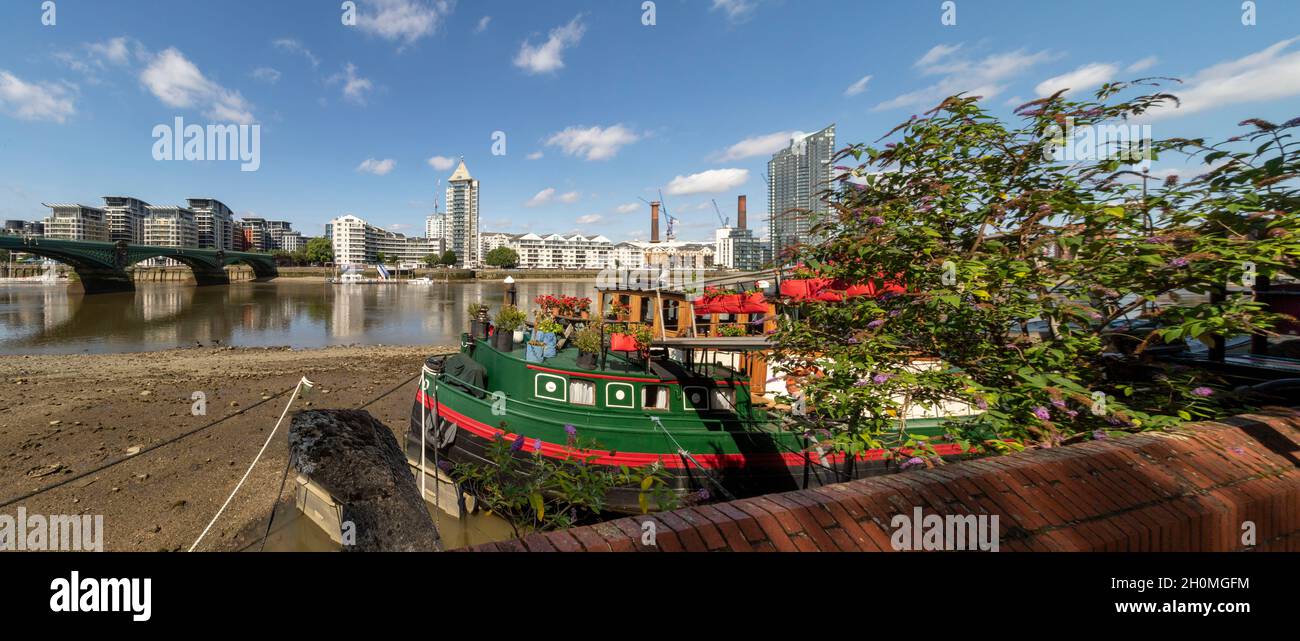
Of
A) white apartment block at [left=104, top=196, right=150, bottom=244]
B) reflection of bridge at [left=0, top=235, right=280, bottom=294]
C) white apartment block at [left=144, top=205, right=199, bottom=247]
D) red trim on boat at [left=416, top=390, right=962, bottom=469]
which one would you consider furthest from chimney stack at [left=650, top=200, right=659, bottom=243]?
white apartment block at [left=104, top=196, right=150, bottom=244]

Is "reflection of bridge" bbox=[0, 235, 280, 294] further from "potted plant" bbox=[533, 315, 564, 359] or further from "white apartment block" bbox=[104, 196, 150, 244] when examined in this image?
"white apartment block" bbox=[104, 196, 150, 244]

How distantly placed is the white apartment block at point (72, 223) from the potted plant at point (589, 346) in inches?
10448

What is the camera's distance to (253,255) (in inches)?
3996

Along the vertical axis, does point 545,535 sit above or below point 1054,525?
above

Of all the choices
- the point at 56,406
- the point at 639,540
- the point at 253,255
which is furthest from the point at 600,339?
the point at 253,255

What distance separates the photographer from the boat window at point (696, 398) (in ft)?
29.3

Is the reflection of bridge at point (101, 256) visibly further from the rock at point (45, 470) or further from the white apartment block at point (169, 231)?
the white apartment block at point (169, 231)

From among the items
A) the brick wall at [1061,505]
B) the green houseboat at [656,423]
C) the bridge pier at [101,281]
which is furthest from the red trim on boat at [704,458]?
the bridge pier at [101,281]

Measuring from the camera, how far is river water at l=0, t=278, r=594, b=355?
32281 mm

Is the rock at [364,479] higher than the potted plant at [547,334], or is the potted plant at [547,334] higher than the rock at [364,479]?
the potted plant at [547,334]

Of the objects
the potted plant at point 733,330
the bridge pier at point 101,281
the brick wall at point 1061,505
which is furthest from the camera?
the bridge pier at point 101,281
